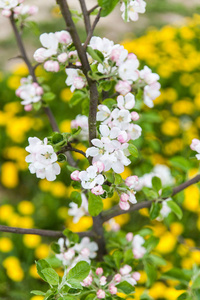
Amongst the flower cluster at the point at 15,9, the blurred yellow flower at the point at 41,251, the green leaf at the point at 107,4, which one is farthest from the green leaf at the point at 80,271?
the blurred yellow flower at the point at 41,251

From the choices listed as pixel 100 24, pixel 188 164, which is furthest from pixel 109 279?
pixel 100 24

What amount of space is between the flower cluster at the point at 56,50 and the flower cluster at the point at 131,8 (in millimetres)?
142

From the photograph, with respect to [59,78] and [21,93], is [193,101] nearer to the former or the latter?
[59,78]

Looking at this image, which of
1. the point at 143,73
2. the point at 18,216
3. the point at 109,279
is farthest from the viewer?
the point at 18,216

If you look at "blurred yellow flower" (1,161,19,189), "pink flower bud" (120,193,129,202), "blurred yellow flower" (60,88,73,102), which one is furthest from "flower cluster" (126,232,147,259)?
"blurred yellow flower" (60,88,73,102)

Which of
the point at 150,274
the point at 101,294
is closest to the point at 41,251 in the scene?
the point at 150,274

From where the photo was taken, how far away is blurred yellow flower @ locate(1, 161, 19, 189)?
2545mm

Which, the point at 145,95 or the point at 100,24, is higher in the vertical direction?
the point at 145,95

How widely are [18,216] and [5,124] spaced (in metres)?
0.85

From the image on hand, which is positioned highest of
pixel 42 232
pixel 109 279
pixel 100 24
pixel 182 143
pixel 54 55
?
pixel 54 55

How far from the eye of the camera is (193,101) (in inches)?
124

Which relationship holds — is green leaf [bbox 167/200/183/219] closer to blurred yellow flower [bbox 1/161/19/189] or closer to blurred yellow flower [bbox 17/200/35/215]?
blurred yellow flower [bbox 17/200/35/215]

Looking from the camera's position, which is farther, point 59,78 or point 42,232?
point 59,78

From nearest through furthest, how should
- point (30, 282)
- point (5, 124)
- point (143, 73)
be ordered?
point (143, 73) → point (30, 282) → point (5, 124)
